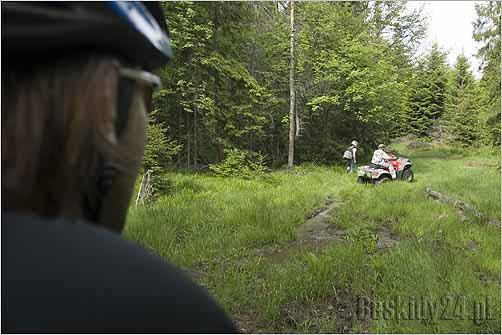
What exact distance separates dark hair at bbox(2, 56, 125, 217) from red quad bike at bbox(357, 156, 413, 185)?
11.6 m

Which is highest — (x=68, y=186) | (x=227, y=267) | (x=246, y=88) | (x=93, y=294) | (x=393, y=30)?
(x=393, y=30)

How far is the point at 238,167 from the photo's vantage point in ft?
42.4

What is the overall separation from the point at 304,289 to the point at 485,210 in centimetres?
498

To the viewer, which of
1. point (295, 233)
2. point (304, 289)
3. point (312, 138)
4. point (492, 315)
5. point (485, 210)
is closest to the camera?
point (492, 315)

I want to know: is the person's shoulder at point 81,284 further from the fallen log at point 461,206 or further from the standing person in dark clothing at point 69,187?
the fallen log at point 461,206

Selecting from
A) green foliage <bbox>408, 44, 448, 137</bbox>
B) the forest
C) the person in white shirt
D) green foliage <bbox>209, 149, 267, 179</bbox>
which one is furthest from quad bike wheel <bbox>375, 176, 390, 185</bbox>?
green foliage <bbox>408, 44, 448, 137</bbox>

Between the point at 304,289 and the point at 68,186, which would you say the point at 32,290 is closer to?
the point at 68,186

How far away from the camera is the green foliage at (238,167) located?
1249cm

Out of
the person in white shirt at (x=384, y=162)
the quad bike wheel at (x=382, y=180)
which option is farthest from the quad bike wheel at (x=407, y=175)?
the quad bike wheel at (x=382, y=180)

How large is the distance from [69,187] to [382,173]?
12.1 meters

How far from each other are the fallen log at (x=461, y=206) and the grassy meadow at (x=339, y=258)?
162 mm

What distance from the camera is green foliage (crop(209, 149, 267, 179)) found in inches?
492

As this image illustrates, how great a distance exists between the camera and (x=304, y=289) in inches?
151

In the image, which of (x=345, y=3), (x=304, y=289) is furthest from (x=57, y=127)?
(x=345, y=3)
